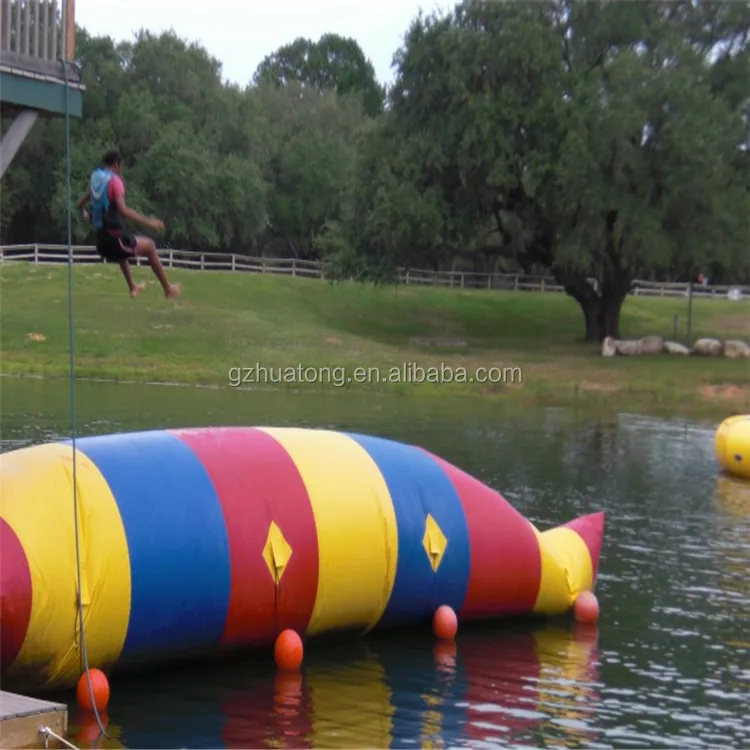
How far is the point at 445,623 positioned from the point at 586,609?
194 cm

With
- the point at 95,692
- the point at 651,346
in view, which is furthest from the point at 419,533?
the point at 651,346

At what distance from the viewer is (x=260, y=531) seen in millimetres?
11852

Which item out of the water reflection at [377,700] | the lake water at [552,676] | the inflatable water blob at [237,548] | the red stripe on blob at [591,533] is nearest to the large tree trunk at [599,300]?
the lake water at [552,676]

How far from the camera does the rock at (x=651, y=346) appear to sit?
46.7 metres

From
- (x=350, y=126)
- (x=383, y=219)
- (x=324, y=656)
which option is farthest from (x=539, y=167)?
(x=350, y=126)

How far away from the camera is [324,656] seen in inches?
497

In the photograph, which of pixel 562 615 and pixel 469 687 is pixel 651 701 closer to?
pixel 469 687

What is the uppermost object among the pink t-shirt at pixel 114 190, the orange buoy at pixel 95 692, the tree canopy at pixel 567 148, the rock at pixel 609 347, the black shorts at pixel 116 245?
the tree canopy at pixel 567 148

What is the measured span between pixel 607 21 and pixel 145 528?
132 feet

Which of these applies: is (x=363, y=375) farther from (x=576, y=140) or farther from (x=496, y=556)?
(x=496, y=556)

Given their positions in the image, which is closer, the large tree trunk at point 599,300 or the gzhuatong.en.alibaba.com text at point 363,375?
the gzhuatong.en.alibaba.com text at point 363,375

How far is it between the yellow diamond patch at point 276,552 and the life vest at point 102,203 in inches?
122

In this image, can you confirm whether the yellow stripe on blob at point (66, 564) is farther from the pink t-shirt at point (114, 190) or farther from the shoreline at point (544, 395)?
the shoreline at point (544, 395)

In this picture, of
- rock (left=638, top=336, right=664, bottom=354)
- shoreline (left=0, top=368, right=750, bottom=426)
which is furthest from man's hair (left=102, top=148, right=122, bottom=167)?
rock (left=638, top=336, right=664, bottom=354)
